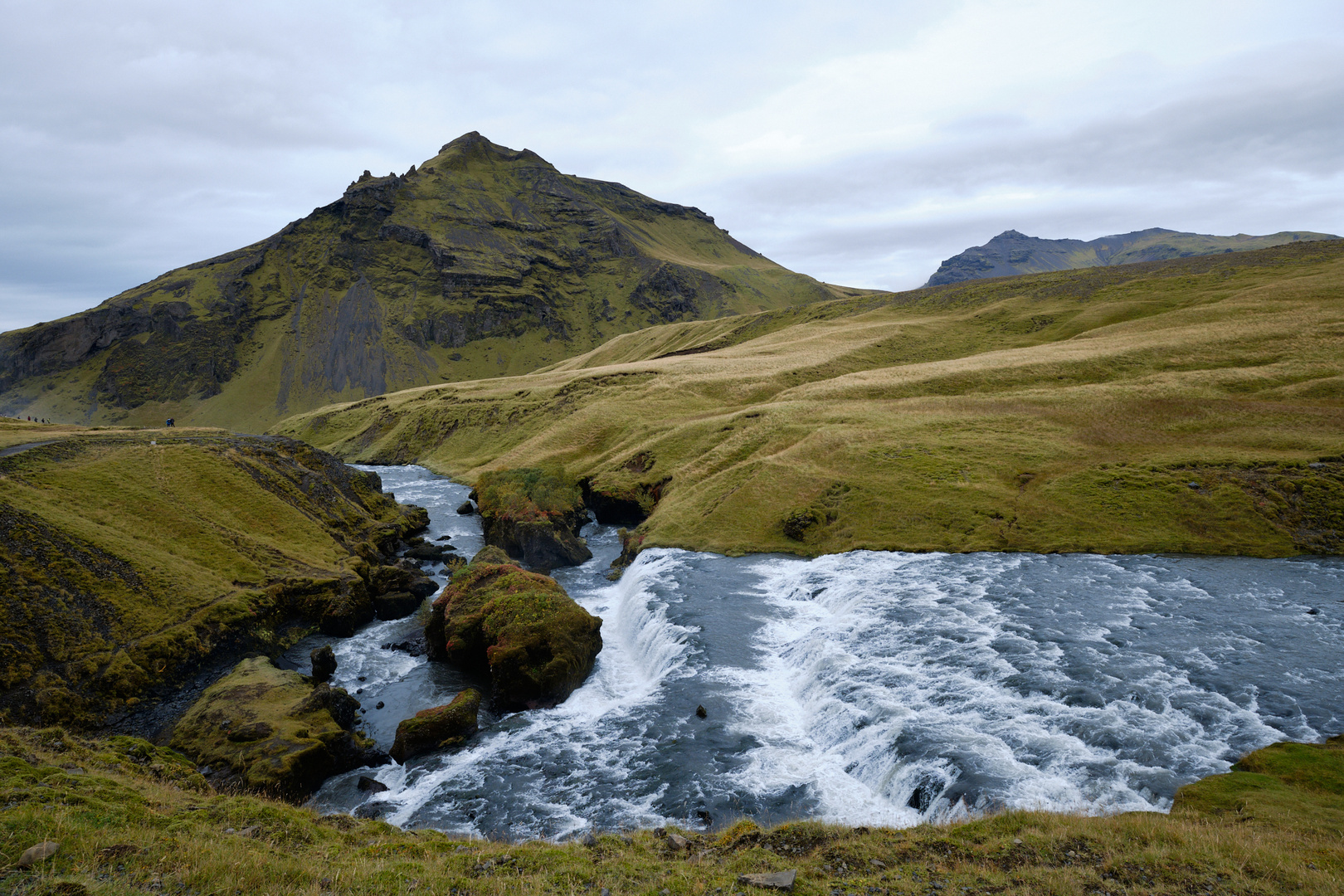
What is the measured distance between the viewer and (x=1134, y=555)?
3872cm

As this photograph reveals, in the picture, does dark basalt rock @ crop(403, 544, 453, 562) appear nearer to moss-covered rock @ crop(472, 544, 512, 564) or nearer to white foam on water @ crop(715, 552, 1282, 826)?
moss-covered rock @ crop(472, 544, 512, 564)

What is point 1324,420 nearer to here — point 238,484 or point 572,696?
point 572,696

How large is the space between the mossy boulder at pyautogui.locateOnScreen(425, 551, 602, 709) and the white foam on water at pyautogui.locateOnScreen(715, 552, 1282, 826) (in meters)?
7.79

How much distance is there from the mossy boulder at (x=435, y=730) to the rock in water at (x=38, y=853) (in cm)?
1513

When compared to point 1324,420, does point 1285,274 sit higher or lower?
higher

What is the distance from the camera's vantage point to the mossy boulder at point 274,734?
2230 centimetres

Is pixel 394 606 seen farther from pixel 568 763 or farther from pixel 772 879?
pixel 772 879

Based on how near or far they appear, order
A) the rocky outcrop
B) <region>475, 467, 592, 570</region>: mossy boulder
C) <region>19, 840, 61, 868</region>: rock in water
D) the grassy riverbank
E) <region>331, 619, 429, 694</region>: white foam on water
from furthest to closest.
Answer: the rocky outcrop
<region>475, 467, 592, 570</region>: mossy boulder
<region>331, 619, 429, 694</region>: white foam on water
the grassy riverbank
<region>19, 840, 61, 868</region>: rock in water

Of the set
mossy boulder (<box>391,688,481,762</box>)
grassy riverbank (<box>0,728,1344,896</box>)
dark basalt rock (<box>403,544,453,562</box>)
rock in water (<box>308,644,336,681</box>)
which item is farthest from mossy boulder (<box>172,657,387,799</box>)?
dark basalt rock (<box>403,544,453,562</box>)

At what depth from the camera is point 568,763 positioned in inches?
952

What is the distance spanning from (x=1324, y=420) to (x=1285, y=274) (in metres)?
60.7

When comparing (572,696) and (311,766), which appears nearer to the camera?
(311,766)

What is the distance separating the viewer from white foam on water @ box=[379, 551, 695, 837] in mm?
21047

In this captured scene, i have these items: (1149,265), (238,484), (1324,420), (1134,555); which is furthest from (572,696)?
(1149,265)
